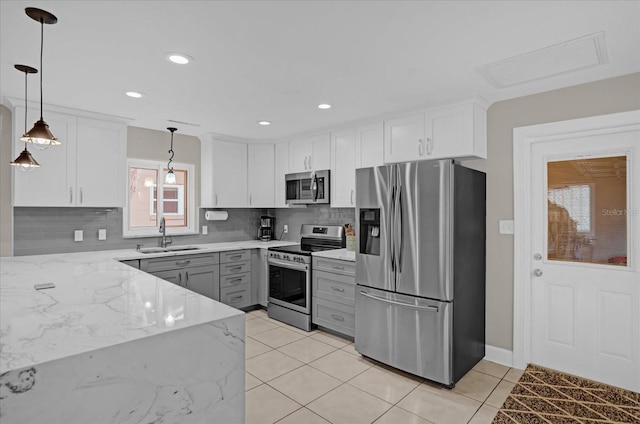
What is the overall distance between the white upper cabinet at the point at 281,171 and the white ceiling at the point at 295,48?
4.90 feet

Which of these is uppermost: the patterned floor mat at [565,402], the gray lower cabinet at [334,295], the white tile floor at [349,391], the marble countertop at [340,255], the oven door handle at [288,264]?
the marble countertop at [340,255]

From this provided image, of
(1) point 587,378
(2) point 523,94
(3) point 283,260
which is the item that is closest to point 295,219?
(3) point 283,260

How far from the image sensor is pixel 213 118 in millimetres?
3807

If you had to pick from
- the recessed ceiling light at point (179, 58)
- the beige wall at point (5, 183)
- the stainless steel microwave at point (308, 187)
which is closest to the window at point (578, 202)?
the stainless steel microwave at point (308, 187)

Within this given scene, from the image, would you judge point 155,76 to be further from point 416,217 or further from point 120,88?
point 416,217

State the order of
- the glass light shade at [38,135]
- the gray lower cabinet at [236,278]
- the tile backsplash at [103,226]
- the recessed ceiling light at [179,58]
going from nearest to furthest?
the glass light shade at [38,135] < the recessed ceiling light at [179,58] < the tile backsplash at [103,226] < the gray lower cabinet at [236,278]

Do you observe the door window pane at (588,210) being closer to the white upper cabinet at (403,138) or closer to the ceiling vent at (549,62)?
the ceiling vent at (549,62)

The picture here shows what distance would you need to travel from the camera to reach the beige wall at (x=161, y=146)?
13.8 ft

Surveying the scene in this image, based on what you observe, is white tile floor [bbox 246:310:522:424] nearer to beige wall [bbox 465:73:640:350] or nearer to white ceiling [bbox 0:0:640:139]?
beige wall [bbox 465:73:640:350]

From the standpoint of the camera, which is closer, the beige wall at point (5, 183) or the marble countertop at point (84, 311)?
the marble countertop at point (84, 311)

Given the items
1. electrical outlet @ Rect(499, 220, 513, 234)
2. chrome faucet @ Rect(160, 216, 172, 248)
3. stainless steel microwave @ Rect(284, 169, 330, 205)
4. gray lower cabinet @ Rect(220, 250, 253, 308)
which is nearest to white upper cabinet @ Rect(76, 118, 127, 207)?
chrome faucet @ Rect(160, 216, 172, 248)

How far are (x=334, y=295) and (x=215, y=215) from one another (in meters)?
2.13

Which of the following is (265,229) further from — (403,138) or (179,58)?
(179,58)

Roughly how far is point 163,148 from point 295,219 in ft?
6.59
